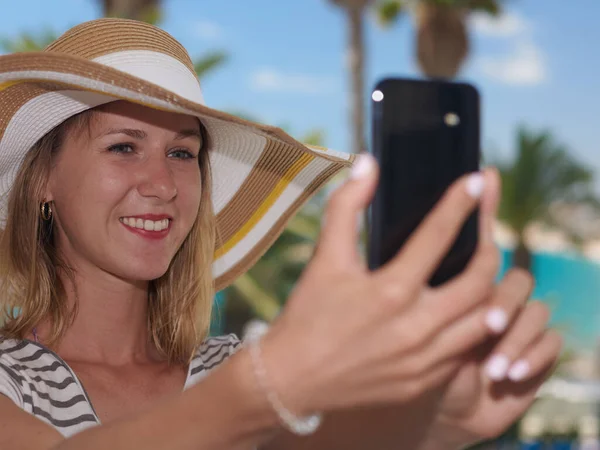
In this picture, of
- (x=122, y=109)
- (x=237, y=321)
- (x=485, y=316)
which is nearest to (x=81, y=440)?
(x=485, y=316)

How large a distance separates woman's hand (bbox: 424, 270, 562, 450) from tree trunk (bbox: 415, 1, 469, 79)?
1870 cm

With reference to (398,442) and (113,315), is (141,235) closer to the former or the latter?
(113,315)

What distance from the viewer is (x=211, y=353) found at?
89.0 inches

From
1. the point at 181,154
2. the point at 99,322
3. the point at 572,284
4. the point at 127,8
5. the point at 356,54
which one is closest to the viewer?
the point at 181,154

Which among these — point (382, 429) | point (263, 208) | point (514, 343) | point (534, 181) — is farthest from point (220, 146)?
point (534, 181)

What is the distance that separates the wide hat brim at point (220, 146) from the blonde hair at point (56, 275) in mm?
53

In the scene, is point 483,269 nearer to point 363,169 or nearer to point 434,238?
point 434,238

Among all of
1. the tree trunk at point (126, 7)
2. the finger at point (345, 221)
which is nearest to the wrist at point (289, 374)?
the finger at point (345, 221)

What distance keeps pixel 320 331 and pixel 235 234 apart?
1.69 meters

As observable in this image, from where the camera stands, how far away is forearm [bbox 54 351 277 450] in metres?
0.98

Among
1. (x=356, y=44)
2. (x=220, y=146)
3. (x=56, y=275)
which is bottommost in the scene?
(x=56, y=275)

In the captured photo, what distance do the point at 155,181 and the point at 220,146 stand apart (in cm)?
50

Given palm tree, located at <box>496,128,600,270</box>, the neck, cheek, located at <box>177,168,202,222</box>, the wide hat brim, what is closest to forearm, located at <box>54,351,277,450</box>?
the wide hat brim

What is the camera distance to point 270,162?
243 centimetres
